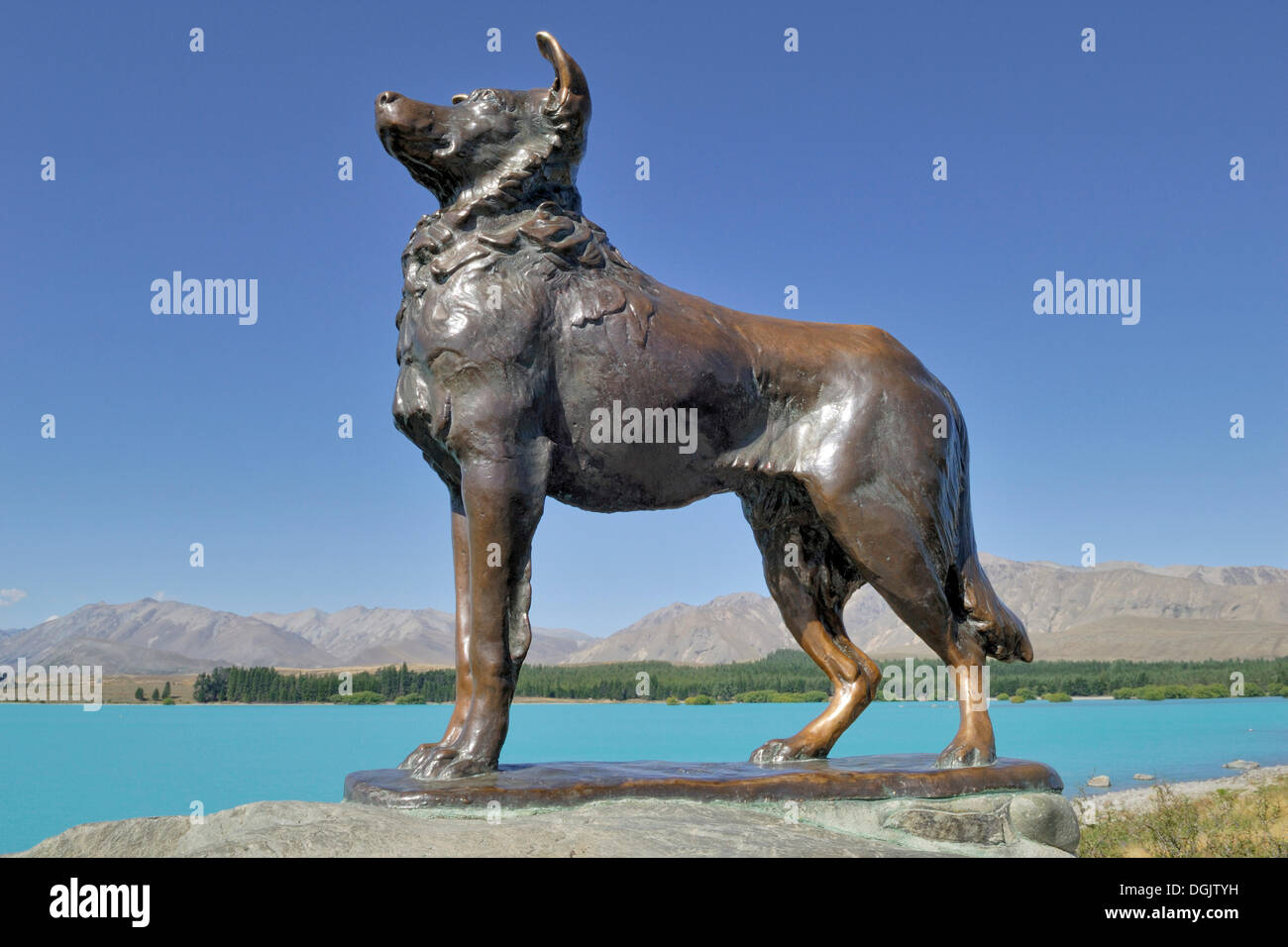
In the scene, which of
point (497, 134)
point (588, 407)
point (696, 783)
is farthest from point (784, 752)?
point (497, 134)

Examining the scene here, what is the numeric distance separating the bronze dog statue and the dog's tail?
15 millimetres

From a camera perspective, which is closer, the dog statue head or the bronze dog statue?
the bronze dog statue

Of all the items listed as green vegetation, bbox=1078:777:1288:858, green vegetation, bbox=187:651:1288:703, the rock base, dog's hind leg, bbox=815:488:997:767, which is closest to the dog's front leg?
the rock base

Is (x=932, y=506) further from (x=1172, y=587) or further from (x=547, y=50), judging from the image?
(x=1172, y=587)

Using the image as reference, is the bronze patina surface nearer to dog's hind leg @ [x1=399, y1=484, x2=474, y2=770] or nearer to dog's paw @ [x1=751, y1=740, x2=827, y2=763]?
dog's paw @ [x1=751, y1=740, x2=827, y2=763]

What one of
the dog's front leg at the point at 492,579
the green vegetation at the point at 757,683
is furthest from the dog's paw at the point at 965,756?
the green vegetation at the point at 757,683

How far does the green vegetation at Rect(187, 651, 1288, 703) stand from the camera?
Result: 57281 millimetres

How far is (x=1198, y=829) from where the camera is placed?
19.3 m

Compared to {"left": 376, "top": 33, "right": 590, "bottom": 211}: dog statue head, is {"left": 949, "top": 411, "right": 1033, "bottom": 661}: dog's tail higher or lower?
lower

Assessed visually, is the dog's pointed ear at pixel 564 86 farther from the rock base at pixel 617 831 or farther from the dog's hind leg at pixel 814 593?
the rock base at pixel 617 831

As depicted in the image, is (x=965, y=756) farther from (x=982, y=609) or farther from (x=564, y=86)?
(x=564, y=86)

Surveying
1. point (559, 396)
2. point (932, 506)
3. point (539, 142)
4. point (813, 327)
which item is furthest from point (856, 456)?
point (539, 142)

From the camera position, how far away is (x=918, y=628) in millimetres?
5898

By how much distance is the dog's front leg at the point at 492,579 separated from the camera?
5.09m
